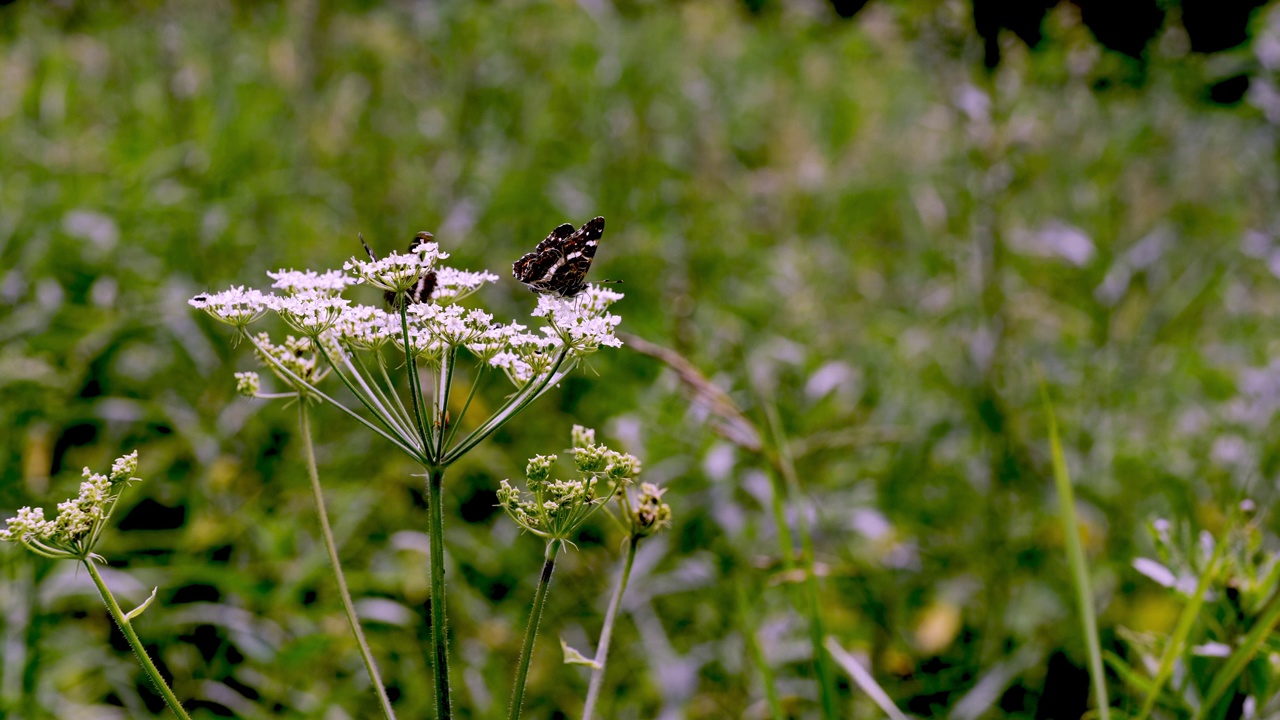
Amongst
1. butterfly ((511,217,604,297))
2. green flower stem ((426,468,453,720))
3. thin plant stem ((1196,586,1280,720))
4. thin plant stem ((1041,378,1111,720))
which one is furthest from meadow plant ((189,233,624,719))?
thin plant stem ((1196,586,1280,720))

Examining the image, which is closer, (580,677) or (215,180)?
(580,677)

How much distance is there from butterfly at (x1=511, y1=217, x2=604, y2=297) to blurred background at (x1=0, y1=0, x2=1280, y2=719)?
1.71 feet

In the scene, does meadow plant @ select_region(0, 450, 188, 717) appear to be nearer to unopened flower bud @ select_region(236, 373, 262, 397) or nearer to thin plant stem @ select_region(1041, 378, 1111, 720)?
unopened flower bud @ select_region(236, 373, 262, 397)

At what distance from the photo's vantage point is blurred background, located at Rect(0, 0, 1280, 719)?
110 inches

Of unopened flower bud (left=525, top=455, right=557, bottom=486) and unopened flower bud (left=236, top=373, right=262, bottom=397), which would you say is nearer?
unopened flower bud (left=525, top=455, right=557, bottom=486)

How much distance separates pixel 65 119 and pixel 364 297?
8.38ft

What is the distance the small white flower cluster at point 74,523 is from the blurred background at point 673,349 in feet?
3.56

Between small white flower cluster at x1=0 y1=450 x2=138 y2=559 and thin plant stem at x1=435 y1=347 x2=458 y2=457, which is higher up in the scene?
small white flower cluster at x1=0 y1=450 x2=138 y2=559

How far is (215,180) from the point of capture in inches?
168

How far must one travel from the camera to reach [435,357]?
1.21 meters

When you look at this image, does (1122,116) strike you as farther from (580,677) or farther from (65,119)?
(65,119)

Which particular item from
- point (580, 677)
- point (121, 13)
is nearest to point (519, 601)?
point (580, 677)

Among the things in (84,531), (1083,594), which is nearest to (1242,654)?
(1083,594)

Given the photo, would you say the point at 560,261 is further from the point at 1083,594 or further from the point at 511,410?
the point at 1083,594
